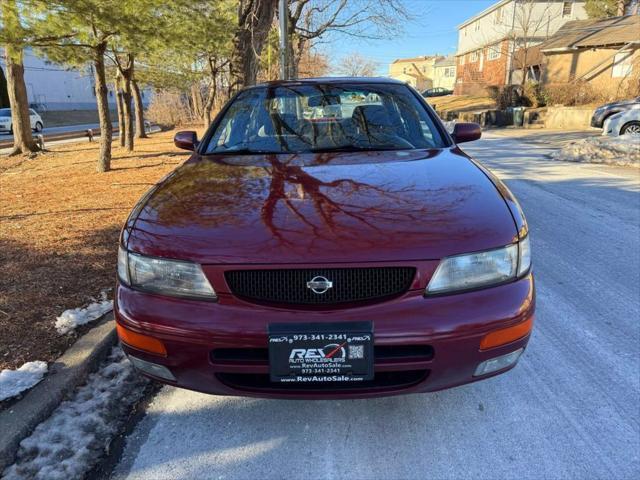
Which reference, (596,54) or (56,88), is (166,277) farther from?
(56,88)

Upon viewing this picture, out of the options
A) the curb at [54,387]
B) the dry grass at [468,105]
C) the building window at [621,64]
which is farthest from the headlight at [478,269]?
the dry grass at [468,105]

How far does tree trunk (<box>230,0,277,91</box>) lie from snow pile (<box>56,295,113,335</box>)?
25.0 feet

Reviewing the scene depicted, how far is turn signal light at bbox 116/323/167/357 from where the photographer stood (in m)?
1.92

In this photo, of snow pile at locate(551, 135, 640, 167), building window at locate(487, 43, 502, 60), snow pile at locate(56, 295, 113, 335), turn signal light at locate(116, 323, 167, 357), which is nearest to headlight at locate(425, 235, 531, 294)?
turn signal light at locate(116, 323, 167, 357)

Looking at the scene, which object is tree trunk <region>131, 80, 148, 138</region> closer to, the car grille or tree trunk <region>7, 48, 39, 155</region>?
tree trunk <region>7, 48, 39, 155</region>

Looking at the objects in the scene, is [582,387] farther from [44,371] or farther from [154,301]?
[44,371]

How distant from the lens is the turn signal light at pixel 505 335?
1.87 meters

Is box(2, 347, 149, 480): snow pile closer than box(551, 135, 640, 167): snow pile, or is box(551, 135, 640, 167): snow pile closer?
box(2, 347, 149, 480): snow pile

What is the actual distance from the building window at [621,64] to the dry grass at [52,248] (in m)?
26.8

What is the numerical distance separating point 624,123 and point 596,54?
724 inches

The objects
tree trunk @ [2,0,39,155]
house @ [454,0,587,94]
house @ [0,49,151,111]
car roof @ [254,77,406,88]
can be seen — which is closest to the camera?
car roof @ [254,77,406,88]

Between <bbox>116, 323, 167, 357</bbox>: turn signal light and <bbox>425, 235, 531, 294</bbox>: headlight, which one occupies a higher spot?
<bbox>425, 235, 531, 294</bbox>: headlight

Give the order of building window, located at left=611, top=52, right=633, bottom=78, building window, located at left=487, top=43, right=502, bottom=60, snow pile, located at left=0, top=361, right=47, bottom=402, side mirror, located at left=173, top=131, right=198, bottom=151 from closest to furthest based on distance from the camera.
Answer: snow pile, located at left=0, top=361, right=47, bottom=402, side mirror, located at left=173, top=131, right=198, bottom=151, building window, located at left=611, top=52, right=633, bottom=78, building window, located at left=487, top=43, right=502, bottom=60

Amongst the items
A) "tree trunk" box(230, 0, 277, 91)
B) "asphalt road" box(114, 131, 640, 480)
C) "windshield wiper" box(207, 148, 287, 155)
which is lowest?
"asphalt road" box(114, 131, 640, 480)
